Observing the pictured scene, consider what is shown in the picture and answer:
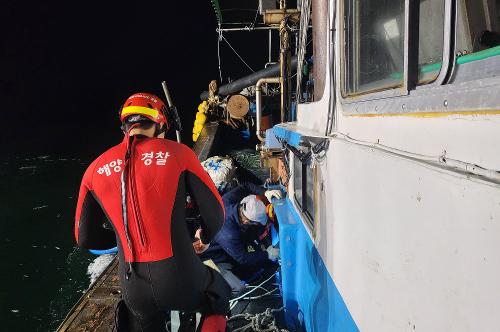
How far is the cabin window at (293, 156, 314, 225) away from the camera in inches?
92.4

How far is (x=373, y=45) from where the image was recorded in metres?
1.26

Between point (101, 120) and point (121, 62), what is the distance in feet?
13.2

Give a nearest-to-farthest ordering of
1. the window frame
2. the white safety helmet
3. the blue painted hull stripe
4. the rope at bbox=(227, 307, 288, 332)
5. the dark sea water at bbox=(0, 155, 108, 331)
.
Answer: the window frame < the blue painted hull stripe < the rope at bbox=(227, 307, 288, 332) < the white safety helmet < the dark sea water at bbox=(0, 155, 108, 331)

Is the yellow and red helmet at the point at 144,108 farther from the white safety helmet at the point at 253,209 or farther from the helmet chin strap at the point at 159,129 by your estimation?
the white safety helmet at the point at 253,209

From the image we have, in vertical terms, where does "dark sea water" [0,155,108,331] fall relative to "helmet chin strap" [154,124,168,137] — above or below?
below

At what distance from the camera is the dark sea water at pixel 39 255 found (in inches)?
203

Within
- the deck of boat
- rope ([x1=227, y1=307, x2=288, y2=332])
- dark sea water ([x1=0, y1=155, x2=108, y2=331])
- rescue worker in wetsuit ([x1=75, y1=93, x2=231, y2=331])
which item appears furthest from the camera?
dark sea water ([x1=0, y1=155, x2=108, y2=331])

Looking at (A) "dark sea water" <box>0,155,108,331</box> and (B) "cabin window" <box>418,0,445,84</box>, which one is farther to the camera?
(A) "dark sea water" <box>0,155,108,331</box>

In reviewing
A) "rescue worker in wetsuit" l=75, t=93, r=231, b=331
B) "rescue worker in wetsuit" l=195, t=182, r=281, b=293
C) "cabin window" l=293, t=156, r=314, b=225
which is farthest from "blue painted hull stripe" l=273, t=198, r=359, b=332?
"rescue worker in wetsuit" l=75, t=93, r=231, b=331

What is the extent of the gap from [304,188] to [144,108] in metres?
1.18

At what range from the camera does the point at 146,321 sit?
6.96 ft

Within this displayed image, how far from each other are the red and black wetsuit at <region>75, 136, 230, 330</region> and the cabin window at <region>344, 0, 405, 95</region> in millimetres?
1010

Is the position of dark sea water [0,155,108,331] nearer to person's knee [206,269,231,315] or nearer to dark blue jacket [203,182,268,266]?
dark blue jacket [203,182,268,266]

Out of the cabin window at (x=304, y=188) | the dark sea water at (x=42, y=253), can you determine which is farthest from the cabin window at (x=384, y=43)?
the dark sea water at (x=42, y=253)
